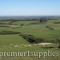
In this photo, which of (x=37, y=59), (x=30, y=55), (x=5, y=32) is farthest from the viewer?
(x=5, y=32)

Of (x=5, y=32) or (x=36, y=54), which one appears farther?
(x=5, y=32)

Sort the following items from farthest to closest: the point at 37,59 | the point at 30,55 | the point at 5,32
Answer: the point at 5,32 < the point at 30,55 < the point at 37,59

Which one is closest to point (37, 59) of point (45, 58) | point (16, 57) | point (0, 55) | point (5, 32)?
point (45, 58)

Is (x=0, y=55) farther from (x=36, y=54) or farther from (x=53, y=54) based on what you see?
(x=53, y=54)

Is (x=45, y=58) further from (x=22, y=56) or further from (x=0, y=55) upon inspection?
(x=0, y=55)

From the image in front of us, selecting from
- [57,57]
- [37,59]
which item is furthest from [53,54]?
[37,59]

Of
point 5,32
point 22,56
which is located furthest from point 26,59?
point 5,32

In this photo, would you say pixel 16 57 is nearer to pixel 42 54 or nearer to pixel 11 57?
pixel 11 57
